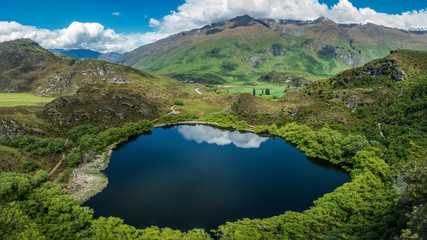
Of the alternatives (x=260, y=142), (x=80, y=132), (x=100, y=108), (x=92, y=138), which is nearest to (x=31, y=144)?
(x=92, y=138)

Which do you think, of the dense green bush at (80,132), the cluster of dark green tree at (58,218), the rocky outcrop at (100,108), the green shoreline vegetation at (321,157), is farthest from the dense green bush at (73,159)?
the rocky outcrop at (100,108)

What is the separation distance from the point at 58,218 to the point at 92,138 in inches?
2044

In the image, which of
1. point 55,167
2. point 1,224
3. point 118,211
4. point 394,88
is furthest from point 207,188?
point 394,88

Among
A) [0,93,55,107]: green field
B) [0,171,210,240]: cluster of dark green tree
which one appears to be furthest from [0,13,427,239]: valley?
[0,93,55,107]: green field

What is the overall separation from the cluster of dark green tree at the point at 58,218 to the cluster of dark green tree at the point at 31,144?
77.3 ft

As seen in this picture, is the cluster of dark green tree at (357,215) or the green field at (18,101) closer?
the cluster of dark green tree at (357,215)

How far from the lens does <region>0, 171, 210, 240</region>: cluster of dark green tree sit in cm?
4391

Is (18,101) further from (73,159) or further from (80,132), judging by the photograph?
(73,159)

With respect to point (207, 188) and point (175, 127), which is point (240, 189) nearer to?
point (207, 188)

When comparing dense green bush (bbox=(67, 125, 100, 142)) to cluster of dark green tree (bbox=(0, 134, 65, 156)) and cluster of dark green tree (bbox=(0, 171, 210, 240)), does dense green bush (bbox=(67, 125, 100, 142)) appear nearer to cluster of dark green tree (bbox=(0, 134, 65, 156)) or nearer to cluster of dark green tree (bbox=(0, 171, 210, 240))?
cluster of dark green tree (bbox=(0, 134, 65, 156))

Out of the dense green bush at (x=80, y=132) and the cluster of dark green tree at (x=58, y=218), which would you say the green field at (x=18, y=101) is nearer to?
the dense green bush at (x=80, y=132)

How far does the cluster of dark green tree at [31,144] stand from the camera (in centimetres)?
7694

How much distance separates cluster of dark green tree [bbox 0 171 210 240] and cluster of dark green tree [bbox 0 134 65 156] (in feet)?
77.3

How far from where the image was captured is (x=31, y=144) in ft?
258
